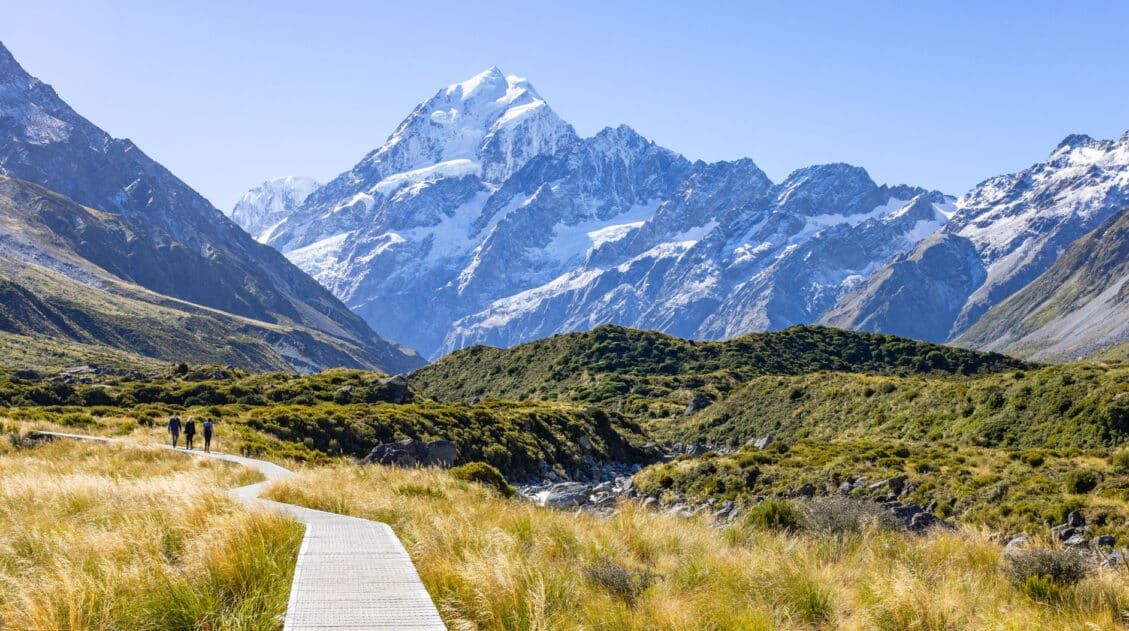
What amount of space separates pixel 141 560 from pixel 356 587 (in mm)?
2891

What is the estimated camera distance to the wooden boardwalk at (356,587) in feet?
21.9

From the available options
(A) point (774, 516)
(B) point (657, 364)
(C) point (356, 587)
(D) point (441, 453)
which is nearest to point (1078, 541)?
(A) point (774, 516)

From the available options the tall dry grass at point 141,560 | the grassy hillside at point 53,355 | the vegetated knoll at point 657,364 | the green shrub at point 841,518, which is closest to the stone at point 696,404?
the vegetated knoll at point 657,364

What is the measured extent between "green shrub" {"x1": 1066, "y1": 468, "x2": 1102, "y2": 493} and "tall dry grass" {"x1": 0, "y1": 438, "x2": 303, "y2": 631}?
27086 mm

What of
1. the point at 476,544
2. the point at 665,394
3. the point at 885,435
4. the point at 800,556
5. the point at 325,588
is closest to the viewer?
the point at 325,588

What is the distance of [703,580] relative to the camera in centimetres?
1014

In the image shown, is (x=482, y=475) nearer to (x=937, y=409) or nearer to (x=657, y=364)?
(x=937, y=409)

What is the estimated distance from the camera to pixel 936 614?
8359 millimetres

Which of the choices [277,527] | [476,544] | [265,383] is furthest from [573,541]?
[265,383]

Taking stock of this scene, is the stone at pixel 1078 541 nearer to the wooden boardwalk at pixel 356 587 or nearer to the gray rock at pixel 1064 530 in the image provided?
the gray rock at pixel 1064 530

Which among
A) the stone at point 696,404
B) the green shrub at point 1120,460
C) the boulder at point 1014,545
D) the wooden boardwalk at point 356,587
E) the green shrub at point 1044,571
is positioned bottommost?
the stone at point 696,404

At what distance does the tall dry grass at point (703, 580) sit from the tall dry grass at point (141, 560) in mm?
1765

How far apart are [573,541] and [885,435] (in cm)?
4844

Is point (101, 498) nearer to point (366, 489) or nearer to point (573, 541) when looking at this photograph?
point (366, 489)
